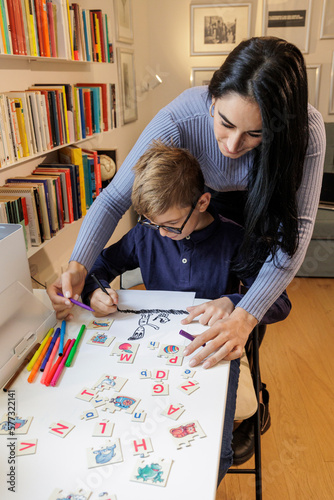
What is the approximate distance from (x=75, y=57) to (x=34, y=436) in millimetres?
1799

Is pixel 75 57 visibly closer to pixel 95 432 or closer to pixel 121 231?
pixel 121 231

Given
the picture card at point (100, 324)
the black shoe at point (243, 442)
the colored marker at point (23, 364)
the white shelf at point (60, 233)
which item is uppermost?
the picture card at point (100, 324)

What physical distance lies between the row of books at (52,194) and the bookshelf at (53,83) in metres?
0.05

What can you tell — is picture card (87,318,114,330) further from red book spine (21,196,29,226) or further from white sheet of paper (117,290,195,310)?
red book spine (21,196,29,226)

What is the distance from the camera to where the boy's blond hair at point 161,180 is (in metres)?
1.16

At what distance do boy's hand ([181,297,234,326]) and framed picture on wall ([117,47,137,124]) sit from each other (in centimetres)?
229

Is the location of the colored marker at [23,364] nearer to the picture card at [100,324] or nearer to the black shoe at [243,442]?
the picture card at [100,324]

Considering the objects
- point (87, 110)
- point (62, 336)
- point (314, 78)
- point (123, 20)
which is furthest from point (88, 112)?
point (314, 78)

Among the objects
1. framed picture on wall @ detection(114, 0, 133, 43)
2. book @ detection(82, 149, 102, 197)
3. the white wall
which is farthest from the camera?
the white wall

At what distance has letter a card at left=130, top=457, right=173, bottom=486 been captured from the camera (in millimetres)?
633

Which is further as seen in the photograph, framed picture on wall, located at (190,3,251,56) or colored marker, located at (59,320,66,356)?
framed picture on wall, located at (190,3,251,56)

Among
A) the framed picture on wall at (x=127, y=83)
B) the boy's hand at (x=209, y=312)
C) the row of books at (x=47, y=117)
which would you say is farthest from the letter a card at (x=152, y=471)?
the framed picture on wall at (x=127, y=83)

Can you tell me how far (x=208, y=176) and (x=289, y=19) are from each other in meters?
2.86

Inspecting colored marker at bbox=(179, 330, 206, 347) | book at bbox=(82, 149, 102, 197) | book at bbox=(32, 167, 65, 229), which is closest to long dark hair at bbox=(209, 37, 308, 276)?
colored marker at bbox=(179, 330, 206, 347)
